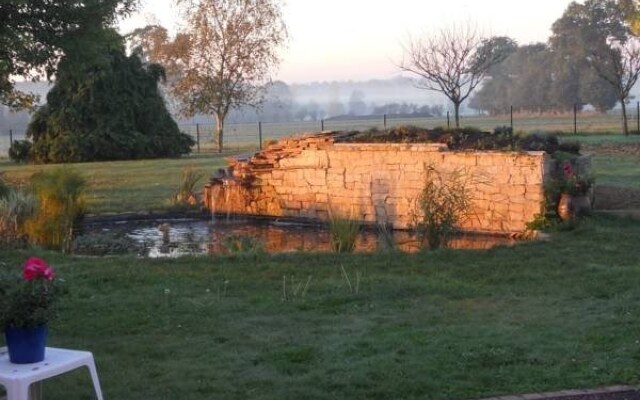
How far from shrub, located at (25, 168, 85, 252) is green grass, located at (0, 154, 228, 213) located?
80.5 inches

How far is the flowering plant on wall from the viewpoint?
480 centimetres

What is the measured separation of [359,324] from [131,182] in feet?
51.0

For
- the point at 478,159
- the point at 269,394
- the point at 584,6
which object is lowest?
the point at 269,394

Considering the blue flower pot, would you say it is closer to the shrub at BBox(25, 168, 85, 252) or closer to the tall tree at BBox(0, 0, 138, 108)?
the tall tree at BBox(0, 0, 138, 108)

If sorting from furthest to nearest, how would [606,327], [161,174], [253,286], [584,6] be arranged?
[584,6] < [161,174] < [253,286] < [606,327]

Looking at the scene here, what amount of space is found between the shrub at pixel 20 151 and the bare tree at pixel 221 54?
30.3 feet

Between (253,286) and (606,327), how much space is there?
3.52 m

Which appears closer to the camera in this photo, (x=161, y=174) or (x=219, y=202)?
(x=219, y=202)

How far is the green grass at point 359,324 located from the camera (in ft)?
19.0

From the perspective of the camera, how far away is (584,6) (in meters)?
65.3

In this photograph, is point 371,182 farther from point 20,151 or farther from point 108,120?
point 20,151

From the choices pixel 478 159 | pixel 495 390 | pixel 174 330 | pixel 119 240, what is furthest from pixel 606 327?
pixel 119 240

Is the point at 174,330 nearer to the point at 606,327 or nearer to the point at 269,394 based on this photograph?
the point at 269,394

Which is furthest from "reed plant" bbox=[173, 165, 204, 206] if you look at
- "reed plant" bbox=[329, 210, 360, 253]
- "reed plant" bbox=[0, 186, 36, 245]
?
"reed plant" bbox=[329, 210, 360, 253]
